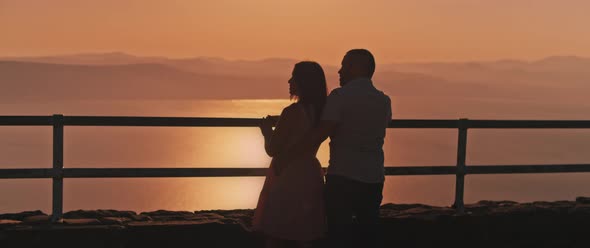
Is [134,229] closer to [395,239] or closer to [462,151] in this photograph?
[395,239]

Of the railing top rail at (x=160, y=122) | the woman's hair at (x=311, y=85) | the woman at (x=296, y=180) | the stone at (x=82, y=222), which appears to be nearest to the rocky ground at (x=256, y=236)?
the stone at (x=82, y=222)

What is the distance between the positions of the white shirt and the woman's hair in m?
0.05

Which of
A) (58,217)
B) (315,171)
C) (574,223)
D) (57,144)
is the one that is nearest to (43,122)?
(57,144)

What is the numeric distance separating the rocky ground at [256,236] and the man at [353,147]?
5.18 ft

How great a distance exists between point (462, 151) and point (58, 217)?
3.93m

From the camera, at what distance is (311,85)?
4.61 m

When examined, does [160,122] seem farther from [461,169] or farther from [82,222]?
[461,169]

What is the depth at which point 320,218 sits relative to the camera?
489cm

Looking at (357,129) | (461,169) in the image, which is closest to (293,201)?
(357,129)

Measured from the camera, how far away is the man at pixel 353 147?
4715 mm

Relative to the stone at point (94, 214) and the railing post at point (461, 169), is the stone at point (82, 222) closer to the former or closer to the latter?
the stone at point (94, 214)

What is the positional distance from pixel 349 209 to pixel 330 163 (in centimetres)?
32

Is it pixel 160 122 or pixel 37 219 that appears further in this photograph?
pixel 160 122

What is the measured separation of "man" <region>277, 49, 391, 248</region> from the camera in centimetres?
471
